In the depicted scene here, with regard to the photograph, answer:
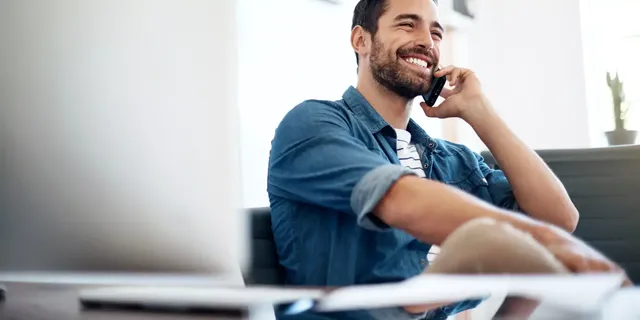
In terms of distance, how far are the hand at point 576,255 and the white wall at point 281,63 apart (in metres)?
0.32

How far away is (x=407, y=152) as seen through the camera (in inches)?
22.4

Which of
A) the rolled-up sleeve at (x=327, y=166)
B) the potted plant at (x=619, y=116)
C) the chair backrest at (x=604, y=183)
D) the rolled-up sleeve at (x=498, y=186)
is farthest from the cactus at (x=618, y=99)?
the rolled-up sleeve at (x=327, y=166)

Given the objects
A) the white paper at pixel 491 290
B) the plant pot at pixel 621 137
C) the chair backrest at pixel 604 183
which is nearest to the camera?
the white paper at pixel 491 290

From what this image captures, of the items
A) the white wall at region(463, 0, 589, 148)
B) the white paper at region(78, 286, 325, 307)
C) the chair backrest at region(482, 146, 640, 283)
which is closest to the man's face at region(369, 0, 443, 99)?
the chair backrest at region(482, 146, 640, 283)

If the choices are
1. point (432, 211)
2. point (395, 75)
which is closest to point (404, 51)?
point (395, 75)

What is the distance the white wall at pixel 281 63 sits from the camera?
1.71 ft

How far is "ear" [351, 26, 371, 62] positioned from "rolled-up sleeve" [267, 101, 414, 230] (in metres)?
0.07

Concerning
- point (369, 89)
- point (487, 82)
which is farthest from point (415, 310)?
point (487, 82)

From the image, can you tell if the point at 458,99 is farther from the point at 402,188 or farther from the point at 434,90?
the point at 402,188

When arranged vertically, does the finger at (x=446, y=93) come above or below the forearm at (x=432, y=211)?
above

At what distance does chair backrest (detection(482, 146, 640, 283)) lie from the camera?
0.72 meters

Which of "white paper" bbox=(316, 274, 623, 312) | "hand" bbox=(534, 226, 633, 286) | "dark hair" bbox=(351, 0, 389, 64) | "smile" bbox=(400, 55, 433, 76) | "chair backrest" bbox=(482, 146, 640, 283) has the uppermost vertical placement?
"dark hair" bbox=(351, 0, 389, 64)

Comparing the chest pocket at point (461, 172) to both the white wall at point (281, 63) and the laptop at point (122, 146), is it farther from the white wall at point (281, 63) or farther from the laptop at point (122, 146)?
the laptop at point (122, 146)

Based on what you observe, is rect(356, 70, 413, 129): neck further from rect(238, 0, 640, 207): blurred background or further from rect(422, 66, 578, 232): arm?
rect(238, 0, 640, 207): blurred background
